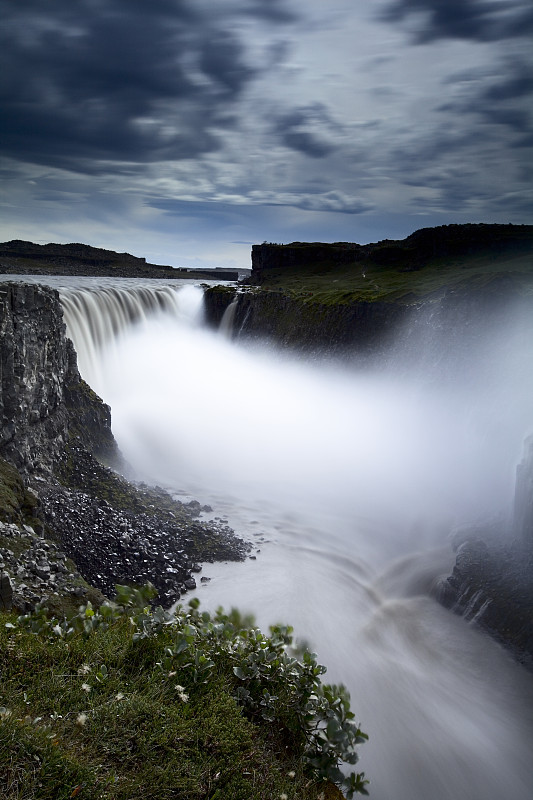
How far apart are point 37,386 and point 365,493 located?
62.1ft

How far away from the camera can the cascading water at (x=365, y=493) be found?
1274 cm

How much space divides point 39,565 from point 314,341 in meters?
53.8

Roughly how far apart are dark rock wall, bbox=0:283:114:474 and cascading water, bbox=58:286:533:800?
19.7 ft

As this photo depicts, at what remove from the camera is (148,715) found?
5.35m

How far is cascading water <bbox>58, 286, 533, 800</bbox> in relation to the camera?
41.8 ft

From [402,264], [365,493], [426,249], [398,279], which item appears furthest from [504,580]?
[426,249]

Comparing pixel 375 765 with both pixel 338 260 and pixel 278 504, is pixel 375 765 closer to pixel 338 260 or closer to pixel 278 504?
pixel 278 504

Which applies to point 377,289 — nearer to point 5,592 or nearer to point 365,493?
point 365,493

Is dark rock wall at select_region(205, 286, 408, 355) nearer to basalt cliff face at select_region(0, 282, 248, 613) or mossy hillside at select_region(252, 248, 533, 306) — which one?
mossy hillside at select_region(252, 248, 533, 306)

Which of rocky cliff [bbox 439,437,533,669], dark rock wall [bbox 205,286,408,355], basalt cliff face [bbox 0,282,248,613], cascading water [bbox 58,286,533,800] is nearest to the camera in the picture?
cascading water [bbox 58,286,533,800]

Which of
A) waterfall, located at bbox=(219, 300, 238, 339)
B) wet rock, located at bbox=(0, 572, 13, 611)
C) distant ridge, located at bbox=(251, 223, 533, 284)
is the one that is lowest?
wet rock, located at bbox=(0, 572, 13, 611)

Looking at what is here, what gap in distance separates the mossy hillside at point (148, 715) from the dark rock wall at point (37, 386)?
13.7 meters

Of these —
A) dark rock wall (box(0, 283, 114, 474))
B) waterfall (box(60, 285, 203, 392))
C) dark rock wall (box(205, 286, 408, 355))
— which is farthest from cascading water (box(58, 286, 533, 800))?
dark rock wall (box(0, 283, 114, 474))

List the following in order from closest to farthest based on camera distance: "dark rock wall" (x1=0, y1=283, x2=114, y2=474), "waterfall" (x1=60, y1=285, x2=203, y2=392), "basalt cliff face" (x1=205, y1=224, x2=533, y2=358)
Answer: "dark rock wall" (x1=0, y1=283, x2=114, y2=474) < "waterfall" (x1=60, y1=285, x2=203, y2=392) < "basalt cliff face" (x1=205, y1=224, x2=533, y2=358)
